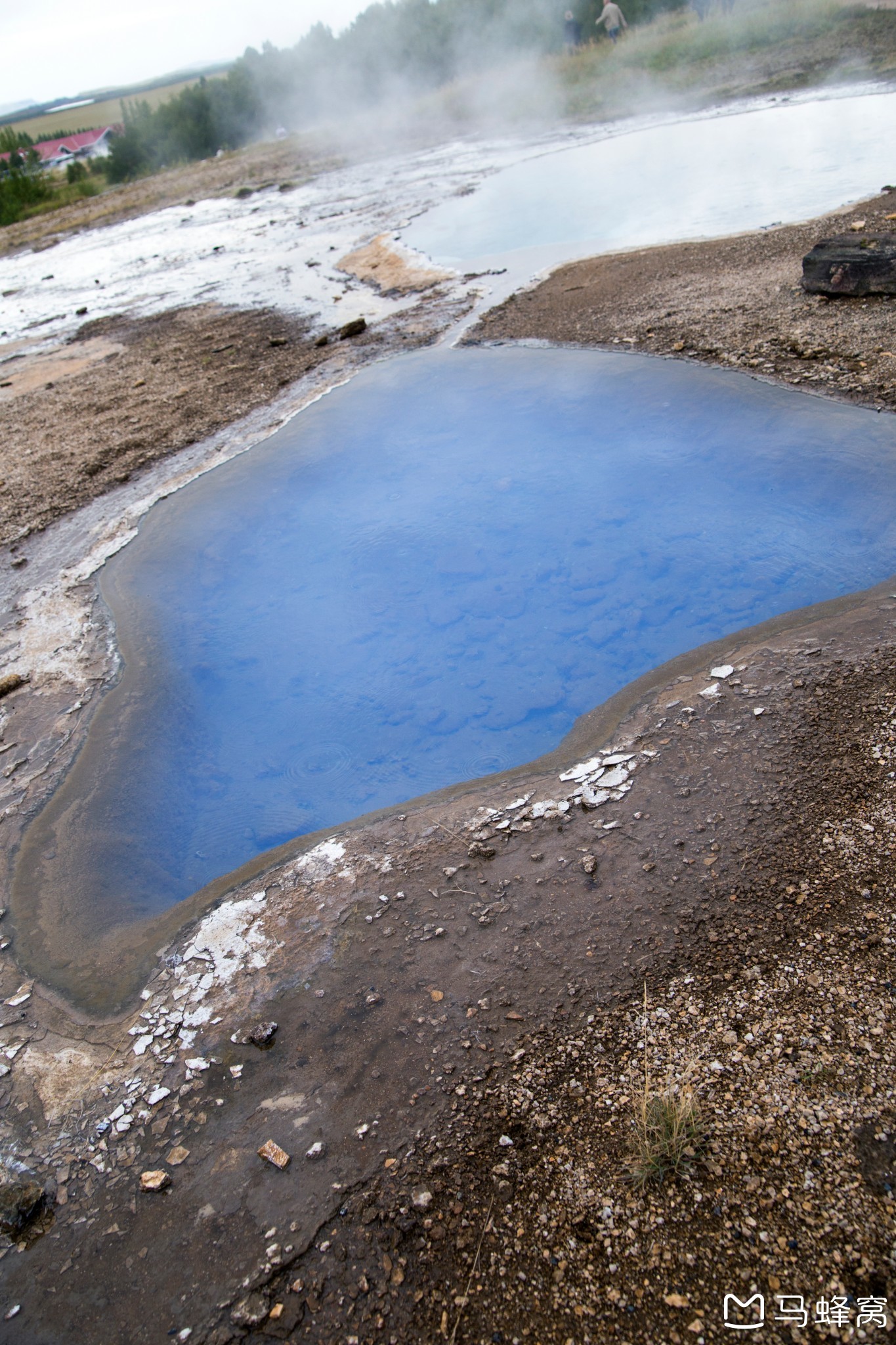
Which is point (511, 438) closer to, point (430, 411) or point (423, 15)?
point (430, 411)

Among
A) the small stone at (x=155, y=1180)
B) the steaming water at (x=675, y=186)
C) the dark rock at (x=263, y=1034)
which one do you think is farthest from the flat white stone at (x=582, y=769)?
the steaming water at (x=675, y=186)

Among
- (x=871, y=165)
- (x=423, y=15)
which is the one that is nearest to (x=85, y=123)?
(x=423, y=15)

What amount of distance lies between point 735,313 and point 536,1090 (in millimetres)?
7148

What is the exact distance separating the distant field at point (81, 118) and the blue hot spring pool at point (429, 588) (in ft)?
252

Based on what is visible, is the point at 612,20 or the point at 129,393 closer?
the point at 129,393

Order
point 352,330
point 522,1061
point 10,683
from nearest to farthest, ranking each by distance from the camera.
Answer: point 522,1061 → point 10,683 → point 352,330

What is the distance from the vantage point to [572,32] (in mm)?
24250

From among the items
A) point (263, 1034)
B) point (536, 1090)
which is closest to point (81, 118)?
point (263, 1034)

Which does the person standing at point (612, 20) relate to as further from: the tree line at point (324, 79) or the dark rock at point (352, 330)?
the dark rock at point (352, 330)

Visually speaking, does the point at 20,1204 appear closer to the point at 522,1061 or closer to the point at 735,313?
the point at 522,1061

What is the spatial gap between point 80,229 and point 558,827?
82.3 ft

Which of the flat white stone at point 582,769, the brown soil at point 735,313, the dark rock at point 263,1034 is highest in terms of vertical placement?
the brown soil at point 735,313

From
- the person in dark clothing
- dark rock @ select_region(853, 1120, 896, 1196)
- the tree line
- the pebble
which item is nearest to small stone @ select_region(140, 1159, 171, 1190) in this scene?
the pebble

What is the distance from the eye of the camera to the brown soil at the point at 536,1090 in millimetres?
2064
